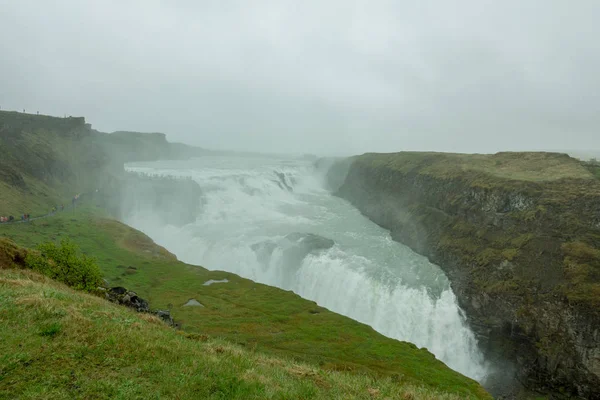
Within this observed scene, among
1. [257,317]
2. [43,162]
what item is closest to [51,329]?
[257,317]

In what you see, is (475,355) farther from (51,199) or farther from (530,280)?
(51,199)

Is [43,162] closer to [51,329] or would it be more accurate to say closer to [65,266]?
[65,266]

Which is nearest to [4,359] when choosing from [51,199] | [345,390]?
[345,390]

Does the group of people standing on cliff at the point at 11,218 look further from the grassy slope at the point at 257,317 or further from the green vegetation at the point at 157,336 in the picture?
the green vegetation at the point at 157,336

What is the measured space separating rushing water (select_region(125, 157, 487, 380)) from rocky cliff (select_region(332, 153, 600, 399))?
12.3 ft

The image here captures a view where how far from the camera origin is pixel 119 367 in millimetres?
10312

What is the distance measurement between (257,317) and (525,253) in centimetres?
3738

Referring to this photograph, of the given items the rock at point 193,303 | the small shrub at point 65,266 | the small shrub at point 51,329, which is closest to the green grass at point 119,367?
the small shrub at point 51,329

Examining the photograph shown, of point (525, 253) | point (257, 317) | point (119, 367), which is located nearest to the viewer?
point (119, 367)

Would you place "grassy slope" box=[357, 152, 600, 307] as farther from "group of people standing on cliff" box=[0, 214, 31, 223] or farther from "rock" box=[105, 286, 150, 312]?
"group of people standing on cliff" box=[0, 214, 31, 223]

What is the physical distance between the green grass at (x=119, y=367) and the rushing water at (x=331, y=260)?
3712 centimetres

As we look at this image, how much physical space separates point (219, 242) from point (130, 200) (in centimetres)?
5334

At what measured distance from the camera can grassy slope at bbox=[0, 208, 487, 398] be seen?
A: 29.1 meters

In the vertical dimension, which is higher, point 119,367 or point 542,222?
point 542,222
